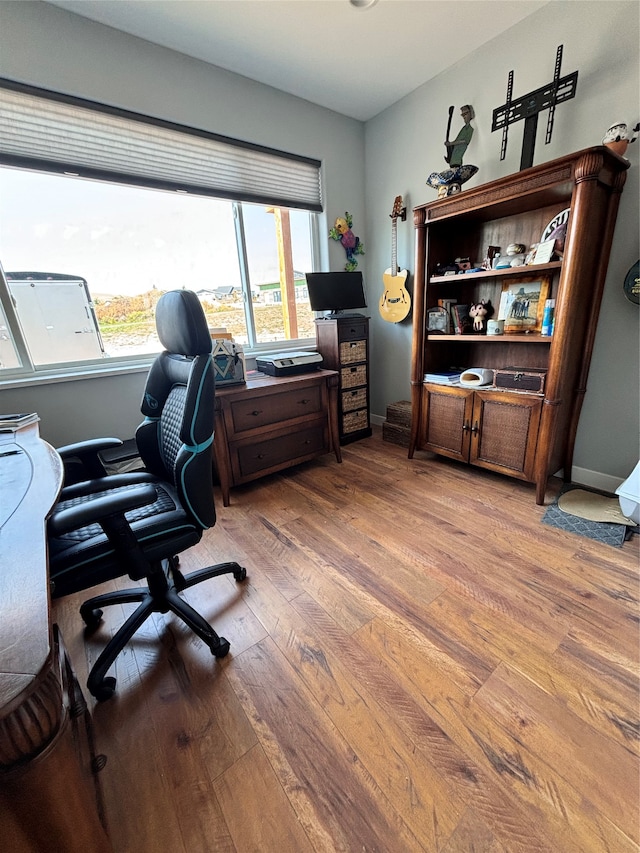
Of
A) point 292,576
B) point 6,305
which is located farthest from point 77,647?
point 6,305

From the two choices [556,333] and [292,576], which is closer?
[292,576]

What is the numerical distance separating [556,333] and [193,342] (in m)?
1.78

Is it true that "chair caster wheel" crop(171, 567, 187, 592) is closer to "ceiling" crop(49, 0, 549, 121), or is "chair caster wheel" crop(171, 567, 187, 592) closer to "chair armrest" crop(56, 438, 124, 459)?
"chair armrest" crop(56, 438, 124, 459)

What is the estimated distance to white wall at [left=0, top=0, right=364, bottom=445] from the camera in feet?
5.72

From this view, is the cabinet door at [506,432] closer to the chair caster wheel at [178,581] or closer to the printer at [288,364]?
the printer at [288,364]

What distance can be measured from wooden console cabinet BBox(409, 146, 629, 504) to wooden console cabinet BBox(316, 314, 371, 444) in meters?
0.55

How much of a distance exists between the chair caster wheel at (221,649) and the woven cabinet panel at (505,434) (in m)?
1.83

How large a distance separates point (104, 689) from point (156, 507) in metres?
0.57

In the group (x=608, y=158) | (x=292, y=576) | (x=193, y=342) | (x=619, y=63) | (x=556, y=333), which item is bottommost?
(x=292, y=576)

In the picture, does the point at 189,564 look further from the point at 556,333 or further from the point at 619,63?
the point at 619,63

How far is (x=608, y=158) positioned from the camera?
1.59 metres

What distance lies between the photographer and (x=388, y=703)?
1.05 metres

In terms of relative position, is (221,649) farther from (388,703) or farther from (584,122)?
(584,122)

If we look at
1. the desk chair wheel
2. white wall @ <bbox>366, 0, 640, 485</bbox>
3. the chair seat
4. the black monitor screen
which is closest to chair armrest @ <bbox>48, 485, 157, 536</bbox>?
the chair seat
